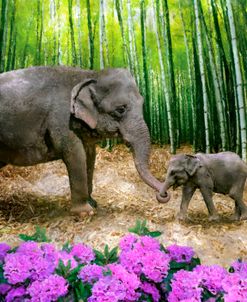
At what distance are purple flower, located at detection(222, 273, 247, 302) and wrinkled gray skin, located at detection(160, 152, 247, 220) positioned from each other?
136 cm

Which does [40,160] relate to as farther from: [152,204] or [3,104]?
[152,204]

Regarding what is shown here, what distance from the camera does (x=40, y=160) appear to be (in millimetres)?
2695

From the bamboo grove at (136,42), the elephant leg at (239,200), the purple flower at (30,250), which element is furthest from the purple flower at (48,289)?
the bamboo grove at (136,42)

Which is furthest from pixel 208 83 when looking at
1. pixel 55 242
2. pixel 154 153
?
pixel 55 242

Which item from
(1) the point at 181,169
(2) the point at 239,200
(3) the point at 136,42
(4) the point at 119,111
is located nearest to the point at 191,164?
(1) the point at 181,169

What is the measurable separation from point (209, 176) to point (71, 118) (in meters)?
0.92

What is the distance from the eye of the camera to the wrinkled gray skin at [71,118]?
2.57 m

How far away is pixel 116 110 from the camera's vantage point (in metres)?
2.58

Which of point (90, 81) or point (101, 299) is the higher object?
point (90, 81)

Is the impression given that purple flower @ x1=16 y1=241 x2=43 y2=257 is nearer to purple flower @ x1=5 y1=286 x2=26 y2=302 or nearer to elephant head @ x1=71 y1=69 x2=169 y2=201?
purple flower @ x1=5 y1=286 x2=26 y2=302

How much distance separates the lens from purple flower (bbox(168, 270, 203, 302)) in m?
1.07

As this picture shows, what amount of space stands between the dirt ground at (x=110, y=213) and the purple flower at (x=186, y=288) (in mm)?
964

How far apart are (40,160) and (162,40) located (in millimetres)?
2850

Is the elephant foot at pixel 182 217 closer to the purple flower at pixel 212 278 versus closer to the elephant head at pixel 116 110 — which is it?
the elephant head at pixel 116 110
